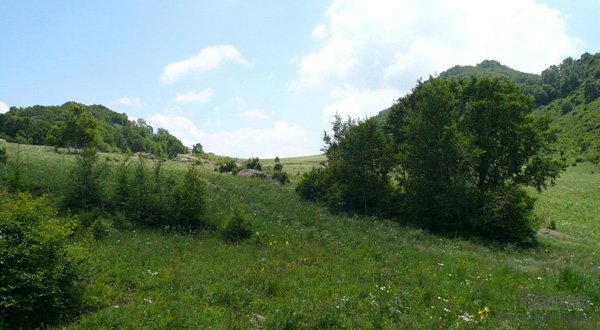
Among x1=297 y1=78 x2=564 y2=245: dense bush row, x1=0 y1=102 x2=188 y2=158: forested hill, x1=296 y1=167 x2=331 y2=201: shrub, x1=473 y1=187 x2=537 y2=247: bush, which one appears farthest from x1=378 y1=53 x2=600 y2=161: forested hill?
x1=0 y1=102 x2=188 y2=158: forested hill

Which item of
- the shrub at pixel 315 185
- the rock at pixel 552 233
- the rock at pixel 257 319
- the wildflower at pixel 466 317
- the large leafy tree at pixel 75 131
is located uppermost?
the large leafy tree at pixel 75 131

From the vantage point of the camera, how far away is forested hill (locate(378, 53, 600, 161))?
75375 mm

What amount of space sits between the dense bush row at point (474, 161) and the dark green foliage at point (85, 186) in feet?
62.6

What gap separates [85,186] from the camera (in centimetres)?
2216

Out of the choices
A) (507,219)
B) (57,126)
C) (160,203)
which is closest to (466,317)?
A: (160,203)

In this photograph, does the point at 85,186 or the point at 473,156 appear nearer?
the point at 85,186

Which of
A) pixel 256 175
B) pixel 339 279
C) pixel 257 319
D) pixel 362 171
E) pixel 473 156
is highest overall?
pixel 473 156

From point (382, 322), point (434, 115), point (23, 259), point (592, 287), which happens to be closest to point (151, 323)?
point (23, 259)

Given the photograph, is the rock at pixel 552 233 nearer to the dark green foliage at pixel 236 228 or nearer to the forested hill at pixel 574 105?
the forested hill at pixel 574 105

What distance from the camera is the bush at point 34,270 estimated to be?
898 centimetres

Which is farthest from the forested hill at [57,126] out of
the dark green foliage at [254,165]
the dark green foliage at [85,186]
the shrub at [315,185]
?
the dark green foliage at [85,186]

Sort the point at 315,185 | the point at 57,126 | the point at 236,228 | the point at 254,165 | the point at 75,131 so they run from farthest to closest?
the point at 254,165 → the point at 57,126 → the point at 75,131 → the point at 315,185 → the point at 236,228

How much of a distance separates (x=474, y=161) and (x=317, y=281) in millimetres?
20429

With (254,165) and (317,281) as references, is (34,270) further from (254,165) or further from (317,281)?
(254,165)
